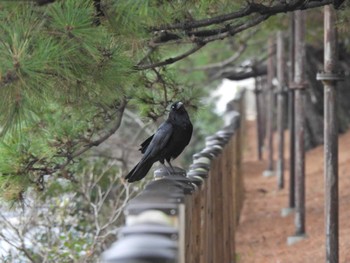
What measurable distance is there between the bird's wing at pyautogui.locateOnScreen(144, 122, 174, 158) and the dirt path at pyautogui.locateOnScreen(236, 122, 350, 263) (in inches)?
112

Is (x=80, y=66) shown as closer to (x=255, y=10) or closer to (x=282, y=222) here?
(x=255, y=10)


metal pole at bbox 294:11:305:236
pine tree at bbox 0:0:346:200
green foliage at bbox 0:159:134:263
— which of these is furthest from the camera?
metal pole at bbox 294:11:305:236

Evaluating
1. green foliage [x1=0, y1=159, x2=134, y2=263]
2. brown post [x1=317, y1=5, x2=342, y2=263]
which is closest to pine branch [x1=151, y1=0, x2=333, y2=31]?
brown post [x1=317, y1=5, x2=342, y2=263]

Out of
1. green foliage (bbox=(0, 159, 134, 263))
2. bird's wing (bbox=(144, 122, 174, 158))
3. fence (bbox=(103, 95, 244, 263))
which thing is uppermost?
green foliage (bbox=(0, 159, 134, 263))

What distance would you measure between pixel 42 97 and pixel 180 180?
2.77 ft

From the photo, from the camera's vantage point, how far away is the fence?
276 cm

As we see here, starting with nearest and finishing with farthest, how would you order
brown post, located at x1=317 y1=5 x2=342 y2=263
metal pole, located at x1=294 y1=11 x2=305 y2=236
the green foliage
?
1. brown post, located at x1=317 y1=5 x2=342 y2=263
2. the green foliage
3. metal pole, located at x1=294 y1=11 x2=305 y2=236

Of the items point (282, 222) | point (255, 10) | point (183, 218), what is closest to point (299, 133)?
point (282, 222)

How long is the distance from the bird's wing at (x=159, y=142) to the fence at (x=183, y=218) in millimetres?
174

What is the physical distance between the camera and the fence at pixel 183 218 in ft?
9.06

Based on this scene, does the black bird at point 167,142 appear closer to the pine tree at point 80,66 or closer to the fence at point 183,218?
the fence at point 183,218

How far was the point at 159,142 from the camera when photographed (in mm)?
5168

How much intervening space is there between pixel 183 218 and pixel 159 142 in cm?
151

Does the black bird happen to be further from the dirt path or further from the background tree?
the dirt path
